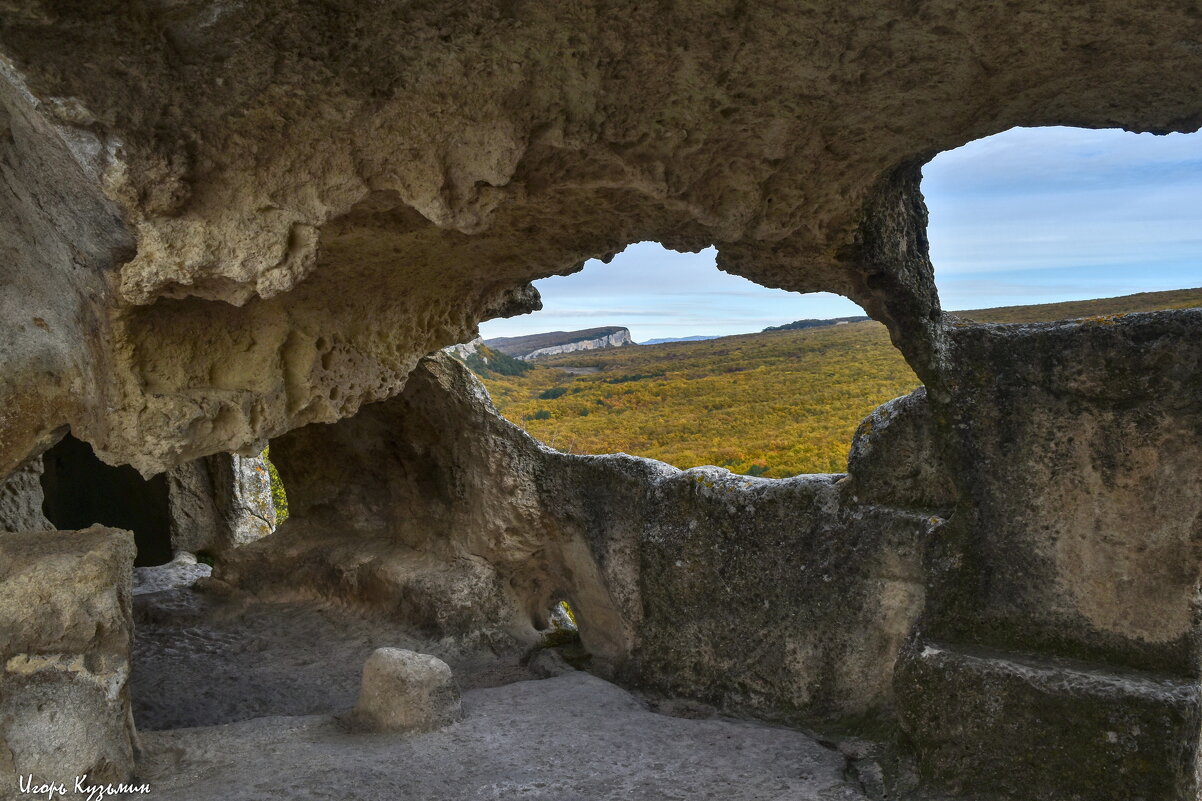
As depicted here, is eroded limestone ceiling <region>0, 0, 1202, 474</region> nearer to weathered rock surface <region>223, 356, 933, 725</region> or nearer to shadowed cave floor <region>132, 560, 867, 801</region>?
weathered rock surface <region>223, 356, 933, 725</region>

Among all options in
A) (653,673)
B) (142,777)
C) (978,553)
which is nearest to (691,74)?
(978,553)

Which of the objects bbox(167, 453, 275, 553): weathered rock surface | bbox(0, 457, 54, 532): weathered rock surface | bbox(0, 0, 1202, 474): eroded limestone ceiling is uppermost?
bbox(0, 0, 1202, 474): eroded limestone ceiling

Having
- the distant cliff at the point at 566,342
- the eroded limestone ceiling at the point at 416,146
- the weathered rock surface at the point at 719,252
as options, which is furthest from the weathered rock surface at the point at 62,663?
the distant cliff at the point at 566,342

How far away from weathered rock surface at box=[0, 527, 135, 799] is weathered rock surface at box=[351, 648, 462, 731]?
1043mm

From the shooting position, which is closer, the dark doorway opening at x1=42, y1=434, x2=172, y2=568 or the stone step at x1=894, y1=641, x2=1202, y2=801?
the stone step at x1=894, y1=641, x2=1202, y2=801

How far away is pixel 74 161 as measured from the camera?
3.10 meters

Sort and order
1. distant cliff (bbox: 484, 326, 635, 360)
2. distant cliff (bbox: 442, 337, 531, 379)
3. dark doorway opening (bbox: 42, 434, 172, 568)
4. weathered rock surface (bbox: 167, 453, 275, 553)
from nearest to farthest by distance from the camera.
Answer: dark doorway opening (bbox: 42, 434, 172, 568)
weathered rock surface (bbox: 167, 453, 275, 553)
distant cliff (bbox: 442, 337, 531, 379)
distant cliff (bbox: 484, 326, 635, 360)

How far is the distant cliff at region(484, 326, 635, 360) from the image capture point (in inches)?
1011

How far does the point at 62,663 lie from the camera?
3.43 m

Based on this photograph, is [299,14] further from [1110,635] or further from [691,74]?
[1110,635]

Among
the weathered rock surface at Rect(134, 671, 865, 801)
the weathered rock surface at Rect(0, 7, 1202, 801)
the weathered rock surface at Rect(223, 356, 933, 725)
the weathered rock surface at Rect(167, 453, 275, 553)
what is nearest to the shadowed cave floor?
the weathered rock surface at Rect(134, 671, 865, 801)

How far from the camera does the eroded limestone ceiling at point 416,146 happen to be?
2945mm

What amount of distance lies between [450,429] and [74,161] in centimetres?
316

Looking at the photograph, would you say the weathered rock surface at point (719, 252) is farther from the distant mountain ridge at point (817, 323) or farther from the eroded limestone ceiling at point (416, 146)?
the distant mountain ridge at point (817, 323)
